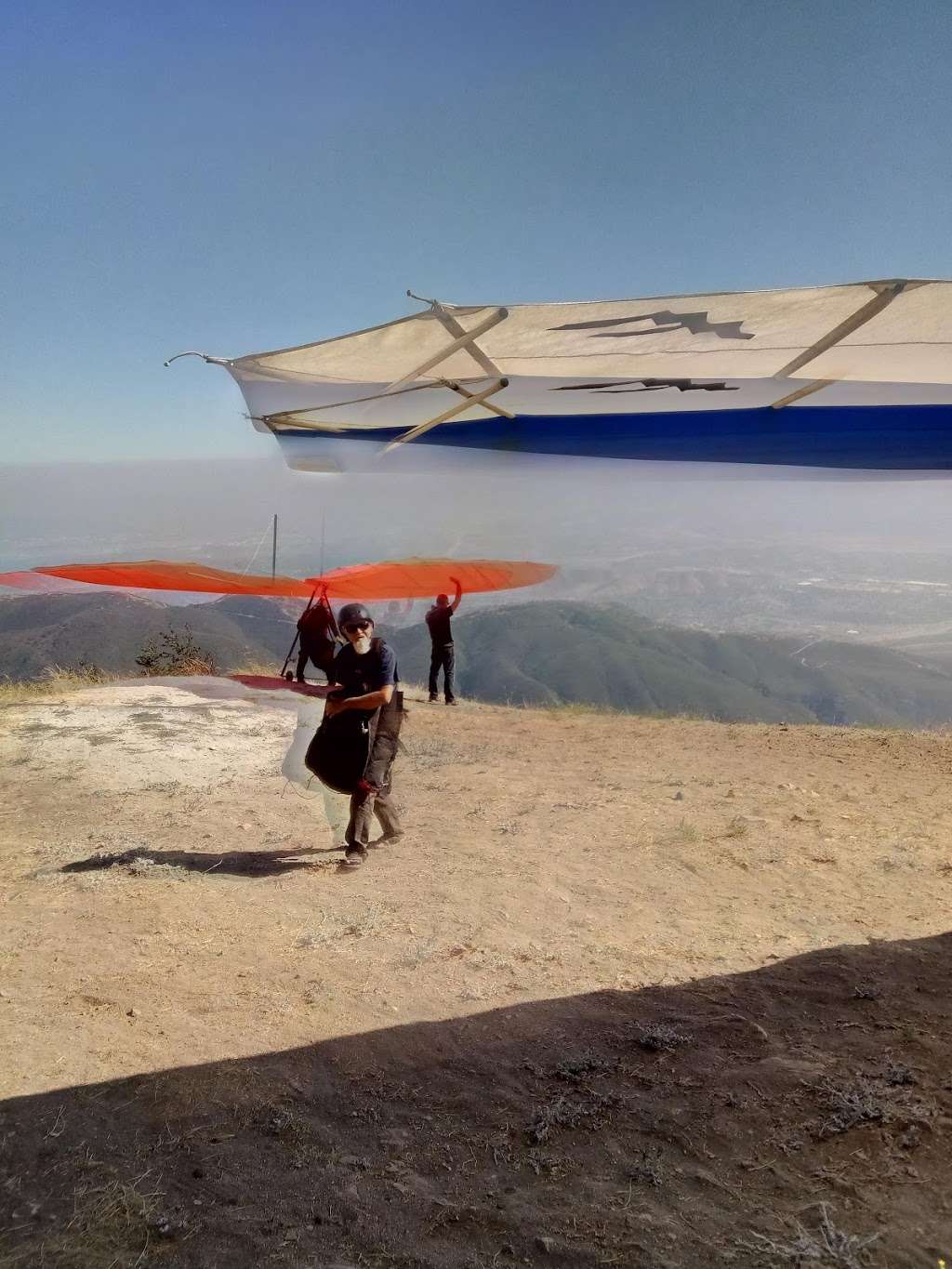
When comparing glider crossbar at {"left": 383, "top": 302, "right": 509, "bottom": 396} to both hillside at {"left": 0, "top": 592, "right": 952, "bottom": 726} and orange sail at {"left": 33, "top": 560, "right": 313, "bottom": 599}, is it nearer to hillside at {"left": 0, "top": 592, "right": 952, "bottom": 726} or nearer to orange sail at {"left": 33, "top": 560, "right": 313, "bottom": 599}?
orange sail at {"left": 33, "top": 560, "right": 313, "bottom": 599}

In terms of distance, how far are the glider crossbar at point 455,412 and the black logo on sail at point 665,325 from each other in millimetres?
471

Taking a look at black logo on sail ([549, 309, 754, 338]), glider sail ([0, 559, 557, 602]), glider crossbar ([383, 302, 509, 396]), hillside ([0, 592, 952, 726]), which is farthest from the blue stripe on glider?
hillside ([0, 592, 952, 726])

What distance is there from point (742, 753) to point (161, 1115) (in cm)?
852

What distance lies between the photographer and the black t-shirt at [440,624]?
44.1ft

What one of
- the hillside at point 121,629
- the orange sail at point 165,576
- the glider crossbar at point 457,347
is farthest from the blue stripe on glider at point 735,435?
the hillside at point 121,629

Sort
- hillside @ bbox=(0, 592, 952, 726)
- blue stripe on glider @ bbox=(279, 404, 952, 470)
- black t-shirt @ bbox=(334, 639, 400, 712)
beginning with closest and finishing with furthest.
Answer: blue stripe on glider @ bbox=(279, 404, 952, 470)
black t-shirt @ bbox=(334, 639, 400, 712)
hillside @ bbox=(0, 592, 952, 726)

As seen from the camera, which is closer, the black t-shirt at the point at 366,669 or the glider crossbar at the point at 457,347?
the glider crossbar at the point at 457,347

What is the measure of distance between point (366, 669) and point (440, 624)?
7853mm

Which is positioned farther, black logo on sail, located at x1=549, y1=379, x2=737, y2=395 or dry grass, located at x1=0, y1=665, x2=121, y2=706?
dry grass, located at x1=0, y1=665, x2=121, y2=706

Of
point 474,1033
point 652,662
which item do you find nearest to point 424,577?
point 474,1033

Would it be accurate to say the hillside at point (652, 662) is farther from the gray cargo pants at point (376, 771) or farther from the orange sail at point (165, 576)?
the gray cargo pants at point (376, 771)

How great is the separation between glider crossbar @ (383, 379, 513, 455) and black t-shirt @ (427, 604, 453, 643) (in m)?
9.56

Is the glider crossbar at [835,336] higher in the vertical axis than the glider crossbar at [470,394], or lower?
higher

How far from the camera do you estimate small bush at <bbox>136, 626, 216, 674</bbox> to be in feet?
54.0
